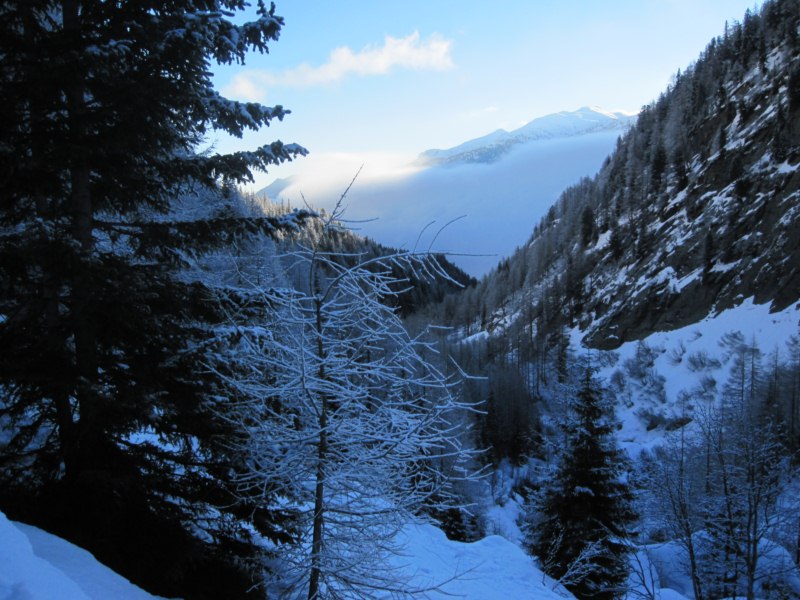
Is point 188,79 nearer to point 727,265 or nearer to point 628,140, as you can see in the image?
point 727,265

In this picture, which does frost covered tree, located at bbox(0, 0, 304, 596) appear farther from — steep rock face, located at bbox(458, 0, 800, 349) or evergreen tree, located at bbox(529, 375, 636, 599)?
steep rock face, located at bbox(458, 0, 800, 349)

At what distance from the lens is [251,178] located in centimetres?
487

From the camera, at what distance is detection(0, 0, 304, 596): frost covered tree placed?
11.9ft

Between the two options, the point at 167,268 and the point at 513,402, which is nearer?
the point at 167,268

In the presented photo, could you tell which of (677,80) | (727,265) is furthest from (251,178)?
(677,80)

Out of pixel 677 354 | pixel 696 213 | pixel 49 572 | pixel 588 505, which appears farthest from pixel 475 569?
pixel 696 213

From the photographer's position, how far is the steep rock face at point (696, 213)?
45344mm

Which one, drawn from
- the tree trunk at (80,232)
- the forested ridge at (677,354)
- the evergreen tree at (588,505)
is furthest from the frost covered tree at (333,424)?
the evergreen tree at (588,505)

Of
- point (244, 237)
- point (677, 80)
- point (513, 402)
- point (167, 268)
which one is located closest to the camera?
point (167, 268)

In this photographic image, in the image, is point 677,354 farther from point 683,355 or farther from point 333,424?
point 333,424

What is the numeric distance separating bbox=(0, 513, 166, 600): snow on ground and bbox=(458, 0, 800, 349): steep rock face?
5391 centimetres

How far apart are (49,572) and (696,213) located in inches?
2686

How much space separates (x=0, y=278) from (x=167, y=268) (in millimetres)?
1304

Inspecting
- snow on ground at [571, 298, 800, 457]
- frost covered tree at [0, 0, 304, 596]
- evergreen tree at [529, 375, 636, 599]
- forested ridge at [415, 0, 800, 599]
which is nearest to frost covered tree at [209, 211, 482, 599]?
frost covered tree at [0, 0, 304, 596]
